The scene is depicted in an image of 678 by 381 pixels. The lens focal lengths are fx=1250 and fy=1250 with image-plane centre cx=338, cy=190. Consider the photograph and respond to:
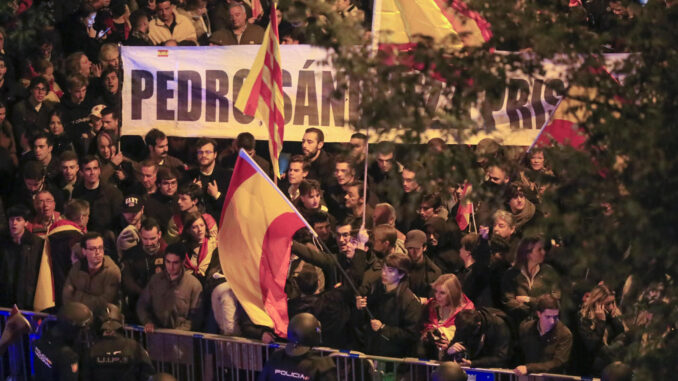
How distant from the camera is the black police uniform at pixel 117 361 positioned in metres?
10.0

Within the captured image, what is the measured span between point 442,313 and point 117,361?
264 cm

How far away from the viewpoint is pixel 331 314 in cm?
1063

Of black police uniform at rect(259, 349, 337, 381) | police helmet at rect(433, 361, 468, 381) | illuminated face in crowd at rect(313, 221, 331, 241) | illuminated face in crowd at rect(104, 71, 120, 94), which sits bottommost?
black police uniform at rect(259, 349, 337, 381)

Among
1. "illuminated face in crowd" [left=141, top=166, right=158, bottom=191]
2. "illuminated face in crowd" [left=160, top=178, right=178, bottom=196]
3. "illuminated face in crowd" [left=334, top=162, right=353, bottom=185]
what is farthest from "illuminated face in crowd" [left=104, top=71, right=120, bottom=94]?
"illuminated face in crowd" [left=334, top=162, right=353, bottom=185]

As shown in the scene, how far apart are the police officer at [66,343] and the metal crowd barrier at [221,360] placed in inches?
42.6

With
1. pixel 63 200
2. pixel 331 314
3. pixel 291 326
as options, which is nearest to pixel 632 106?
pixel 291 326

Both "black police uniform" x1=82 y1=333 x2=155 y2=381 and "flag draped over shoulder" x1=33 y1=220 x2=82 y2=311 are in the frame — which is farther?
"flag draped over shoulder" x1=33 y1=220 x2=82 y2=311

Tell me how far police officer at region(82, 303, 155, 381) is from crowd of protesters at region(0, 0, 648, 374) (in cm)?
30

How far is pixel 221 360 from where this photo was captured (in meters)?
10.9

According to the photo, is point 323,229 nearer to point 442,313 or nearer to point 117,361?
point 442,313

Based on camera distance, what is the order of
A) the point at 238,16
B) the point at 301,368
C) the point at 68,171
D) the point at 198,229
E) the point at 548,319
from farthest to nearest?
the point at 238,16
the point at 68,171
the point at 198,229
the point at 548,319
the point at 301,368

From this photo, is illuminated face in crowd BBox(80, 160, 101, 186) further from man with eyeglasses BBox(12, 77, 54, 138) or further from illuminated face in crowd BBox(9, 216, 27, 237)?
man with eyeglasses BBox(12, 77, 54, 138)

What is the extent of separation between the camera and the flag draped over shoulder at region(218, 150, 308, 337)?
10828 mm

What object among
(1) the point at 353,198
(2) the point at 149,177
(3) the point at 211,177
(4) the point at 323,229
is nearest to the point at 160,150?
→ (2) the point at 149,177
